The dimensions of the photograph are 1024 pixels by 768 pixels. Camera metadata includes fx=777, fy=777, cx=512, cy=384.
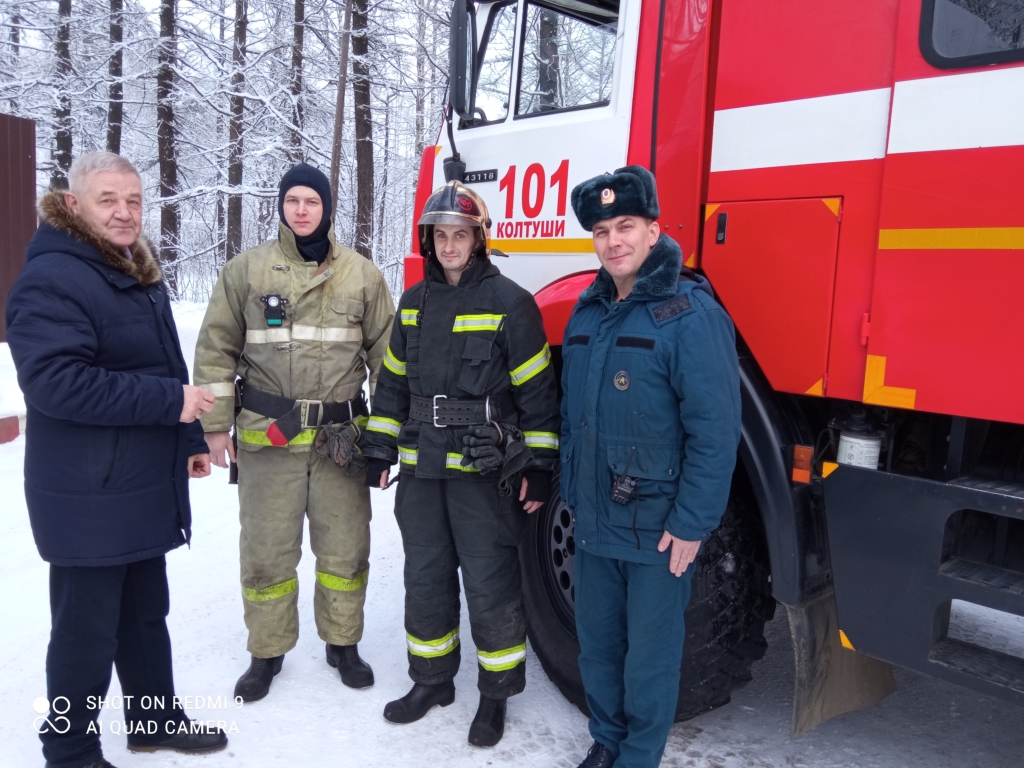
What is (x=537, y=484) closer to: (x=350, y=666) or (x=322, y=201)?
(x=350, y=666)

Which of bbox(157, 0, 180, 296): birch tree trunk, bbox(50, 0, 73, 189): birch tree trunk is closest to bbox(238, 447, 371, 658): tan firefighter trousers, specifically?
bbox(157, 0, 180, 296): birch tree trunk

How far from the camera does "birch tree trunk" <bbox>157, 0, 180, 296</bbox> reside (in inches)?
544

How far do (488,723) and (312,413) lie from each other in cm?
127

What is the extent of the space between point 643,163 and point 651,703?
170 centimetres

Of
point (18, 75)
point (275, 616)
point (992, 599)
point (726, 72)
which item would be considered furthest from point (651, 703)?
point (18, 75)

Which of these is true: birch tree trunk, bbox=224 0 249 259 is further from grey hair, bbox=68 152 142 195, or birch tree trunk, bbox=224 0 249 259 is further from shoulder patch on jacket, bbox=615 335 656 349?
shoulder patch on jacket, bbox=615 335 656 349

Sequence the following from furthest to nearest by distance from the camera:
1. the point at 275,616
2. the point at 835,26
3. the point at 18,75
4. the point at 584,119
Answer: the point at 18,75 < the point at 275,616 < the point at 584,119 < the point at 835,26

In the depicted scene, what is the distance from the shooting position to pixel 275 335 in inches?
113

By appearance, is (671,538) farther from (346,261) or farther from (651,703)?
(346,261)

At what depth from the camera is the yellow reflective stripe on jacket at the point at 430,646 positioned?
2828 mm

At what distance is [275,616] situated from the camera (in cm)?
298

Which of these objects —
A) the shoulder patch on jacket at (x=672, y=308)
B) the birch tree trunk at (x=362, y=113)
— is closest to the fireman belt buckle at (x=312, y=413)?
the shoulder patch on jacket at (x=672, y=308)

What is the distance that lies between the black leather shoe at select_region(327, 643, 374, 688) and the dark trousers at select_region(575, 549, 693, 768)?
0.99m

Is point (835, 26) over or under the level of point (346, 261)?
over
